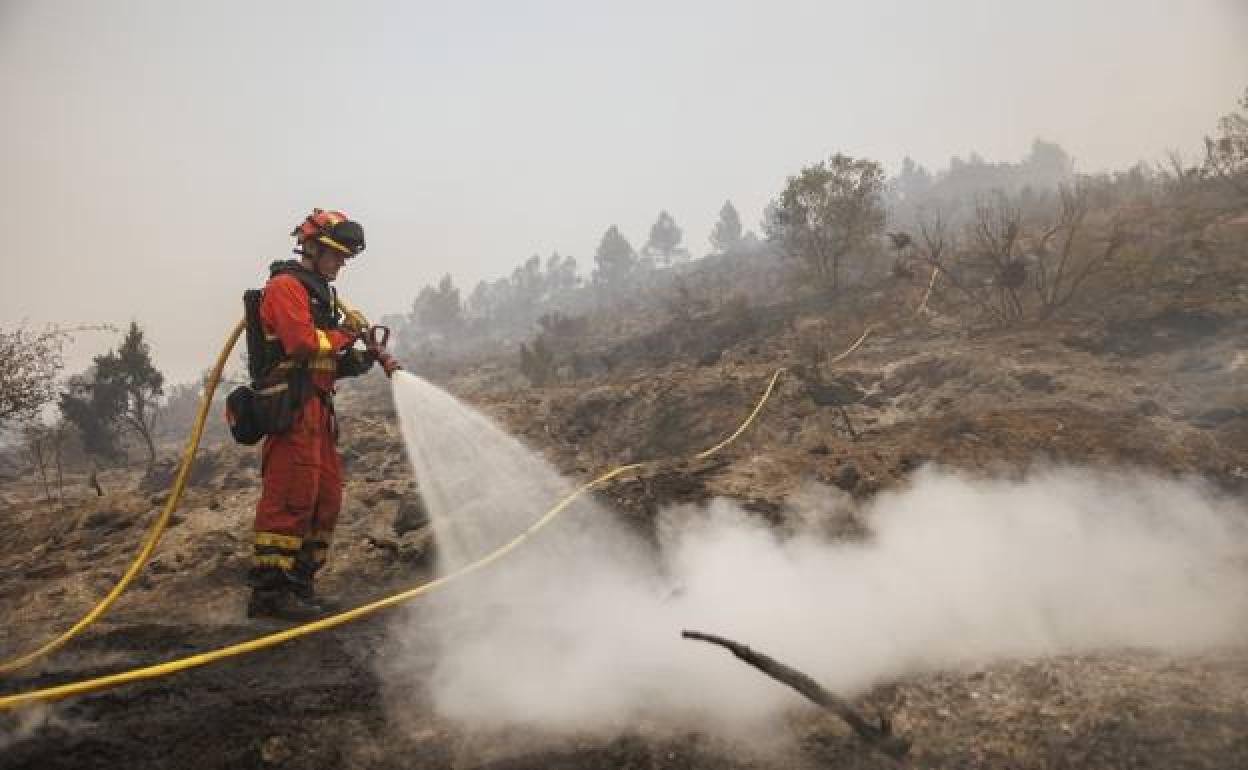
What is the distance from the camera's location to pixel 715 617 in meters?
2.91

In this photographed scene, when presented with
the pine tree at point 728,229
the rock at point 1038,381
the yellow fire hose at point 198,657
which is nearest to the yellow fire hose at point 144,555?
the yellow fire hose at point 198,657

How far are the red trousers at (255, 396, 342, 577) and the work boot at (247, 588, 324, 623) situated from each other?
157 millimetres

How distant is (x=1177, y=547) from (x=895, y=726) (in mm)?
2321

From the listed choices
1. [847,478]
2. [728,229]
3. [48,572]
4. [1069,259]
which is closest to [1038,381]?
[847,478]

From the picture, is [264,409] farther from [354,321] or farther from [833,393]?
[833,393]

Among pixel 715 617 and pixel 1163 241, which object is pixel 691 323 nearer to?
pixel 1163 241

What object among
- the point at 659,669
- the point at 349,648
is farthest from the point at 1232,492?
the point at 349,648

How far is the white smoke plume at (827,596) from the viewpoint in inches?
96.1

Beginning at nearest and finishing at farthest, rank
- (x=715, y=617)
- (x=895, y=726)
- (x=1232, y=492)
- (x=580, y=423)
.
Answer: (x=895, y=726) < (x=715, y=617) < (x=1232, y=492) < (x=580, y=423)

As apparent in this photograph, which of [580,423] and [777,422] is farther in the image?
[580,423]

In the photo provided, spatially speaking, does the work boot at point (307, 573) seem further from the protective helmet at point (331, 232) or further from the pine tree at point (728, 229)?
the pine tree at point (728, 229)

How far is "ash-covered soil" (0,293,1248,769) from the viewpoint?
2.06 meters

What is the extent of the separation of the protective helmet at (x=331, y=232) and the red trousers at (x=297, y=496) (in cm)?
102

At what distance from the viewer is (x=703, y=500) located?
4.61 meters
